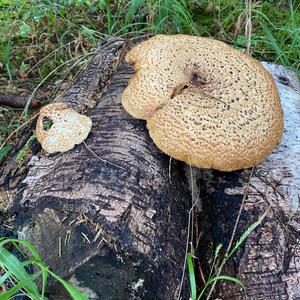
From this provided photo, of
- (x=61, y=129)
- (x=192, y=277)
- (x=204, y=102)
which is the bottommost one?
(x=192, y=277)

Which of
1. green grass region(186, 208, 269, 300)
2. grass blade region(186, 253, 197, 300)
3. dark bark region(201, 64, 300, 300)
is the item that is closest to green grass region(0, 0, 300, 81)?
dark bark region(201, 64, 300, 300)

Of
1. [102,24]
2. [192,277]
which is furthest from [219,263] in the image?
[102,24]

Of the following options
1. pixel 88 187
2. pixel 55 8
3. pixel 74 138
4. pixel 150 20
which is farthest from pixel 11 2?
pixel 88 187

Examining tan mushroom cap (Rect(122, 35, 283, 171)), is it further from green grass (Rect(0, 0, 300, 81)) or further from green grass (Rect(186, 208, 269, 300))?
green grass (Rect(0, 0, 300, 81))

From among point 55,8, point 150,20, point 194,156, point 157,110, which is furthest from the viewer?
point 55,8

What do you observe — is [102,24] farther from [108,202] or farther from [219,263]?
[219,263]

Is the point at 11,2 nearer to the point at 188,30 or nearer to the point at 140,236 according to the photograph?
the point at 188,30
